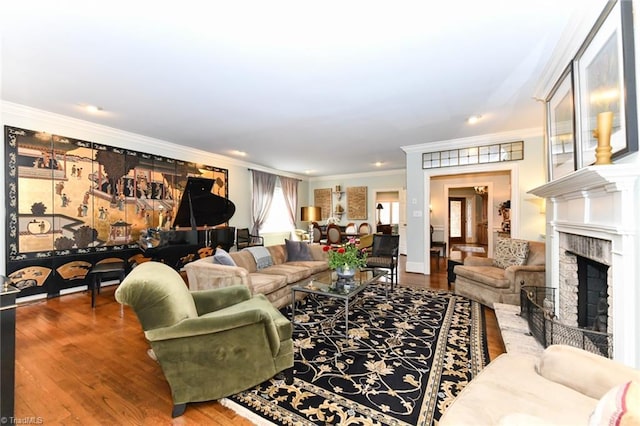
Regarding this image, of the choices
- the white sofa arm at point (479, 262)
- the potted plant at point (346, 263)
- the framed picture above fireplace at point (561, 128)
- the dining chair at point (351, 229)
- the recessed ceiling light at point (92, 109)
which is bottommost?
the white sofa arm at point (479, 262)

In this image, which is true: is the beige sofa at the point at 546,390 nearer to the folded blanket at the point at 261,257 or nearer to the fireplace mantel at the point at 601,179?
the fireplace mantel at the point at 601,179

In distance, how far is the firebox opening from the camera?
226 centimetres

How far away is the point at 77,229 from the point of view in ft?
13.7

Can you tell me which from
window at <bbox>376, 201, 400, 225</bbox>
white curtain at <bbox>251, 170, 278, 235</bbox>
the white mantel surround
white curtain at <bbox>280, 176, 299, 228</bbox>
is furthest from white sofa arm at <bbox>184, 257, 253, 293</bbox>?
window at <bbox>376, 201, 400, 225</bbox>

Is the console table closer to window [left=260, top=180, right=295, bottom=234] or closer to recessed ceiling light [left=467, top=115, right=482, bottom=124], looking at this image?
recessed ceiling light [left=467, top=115, right=482, bottom=124]

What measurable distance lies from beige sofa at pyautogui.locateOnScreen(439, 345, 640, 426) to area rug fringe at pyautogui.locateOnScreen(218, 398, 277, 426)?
1062 mm

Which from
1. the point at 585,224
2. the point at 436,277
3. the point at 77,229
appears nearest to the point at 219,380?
the point at 585,224

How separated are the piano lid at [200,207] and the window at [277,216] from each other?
2.38m

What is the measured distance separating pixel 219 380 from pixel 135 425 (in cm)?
49

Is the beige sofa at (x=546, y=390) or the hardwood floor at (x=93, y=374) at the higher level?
the beige sofa at (x=546, y=390)

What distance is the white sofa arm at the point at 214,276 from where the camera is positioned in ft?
9.75

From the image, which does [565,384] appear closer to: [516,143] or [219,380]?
[219,380]

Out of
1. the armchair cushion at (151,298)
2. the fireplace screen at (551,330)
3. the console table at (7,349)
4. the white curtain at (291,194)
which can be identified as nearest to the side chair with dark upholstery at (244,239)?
the white curtain at (291,194)

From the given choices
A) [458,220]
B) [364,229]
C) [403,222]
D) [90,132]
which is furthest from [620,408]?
[458,220]
